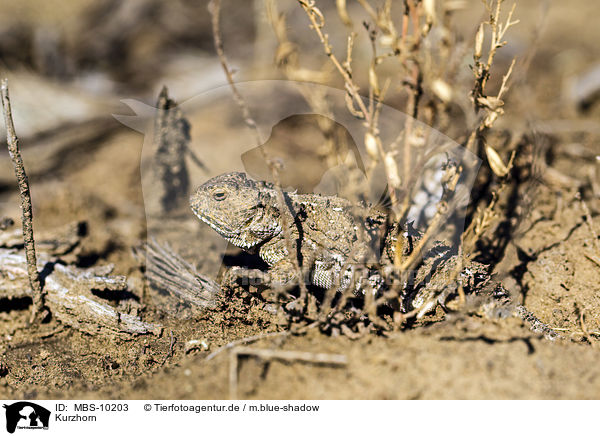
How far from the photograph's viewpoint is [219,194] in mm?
3348

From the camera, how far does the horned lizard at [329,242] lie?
2992 millimetres

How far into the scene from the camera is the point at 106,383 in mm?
2676

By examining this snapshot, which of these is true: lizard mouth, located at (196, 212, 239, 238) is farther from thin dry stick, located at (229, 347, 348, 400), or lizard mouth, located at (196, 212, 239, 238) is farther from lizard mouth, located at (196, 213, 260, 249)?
thin dry stick, located at (229, 347, 348, 400)

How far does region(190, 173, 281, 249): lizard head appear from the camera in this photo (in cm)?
333

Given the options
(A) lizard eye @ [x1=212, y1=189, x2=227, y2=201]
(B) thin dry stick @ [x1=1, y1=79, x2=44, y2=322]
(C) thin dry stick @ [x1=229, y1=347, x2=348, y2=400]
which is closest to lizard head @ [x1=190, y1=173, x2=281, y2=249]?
(A) lizard eye @ [x1=212, y1=189, x2=227, y2=201]

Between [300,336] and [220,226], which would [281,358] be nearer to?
[300,336]

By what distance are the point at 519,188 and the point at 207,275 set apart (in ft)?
9.40

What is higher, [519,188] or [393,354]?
[519,188]

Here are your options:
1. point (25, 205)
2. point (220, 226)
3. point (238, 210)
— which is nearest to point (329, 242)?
point (238, 210)

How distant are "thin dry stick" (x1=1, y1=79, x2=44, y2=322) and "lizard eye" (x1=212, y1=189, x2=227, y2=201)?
1197 mm
